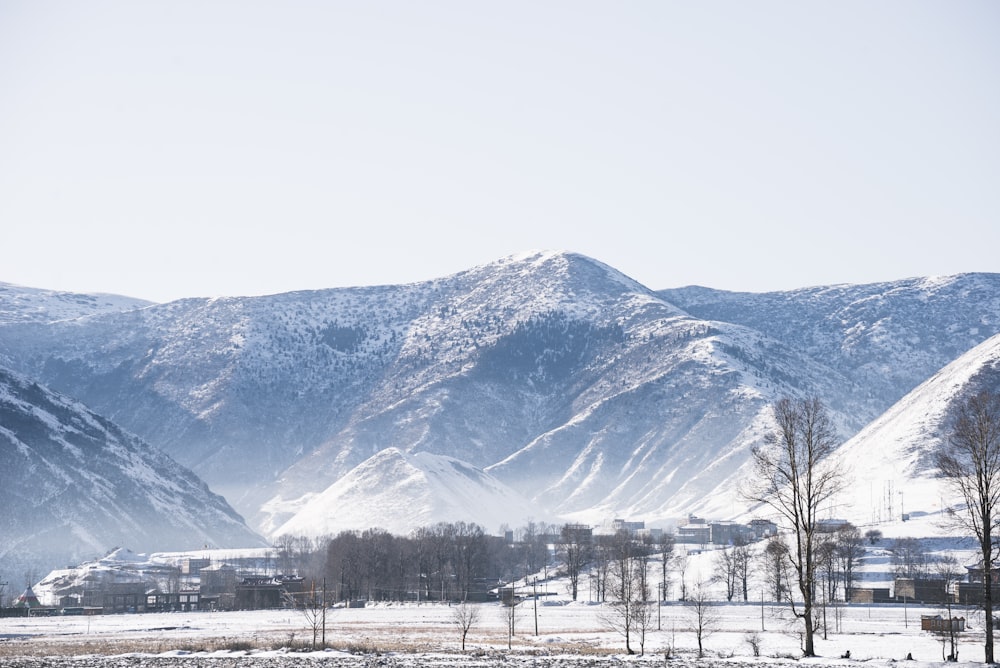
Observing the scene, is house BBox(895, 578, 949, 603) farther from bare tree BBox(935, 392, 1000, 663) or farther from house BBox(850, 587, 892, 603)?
bare tree BBox(935, 392, 1000, 663)

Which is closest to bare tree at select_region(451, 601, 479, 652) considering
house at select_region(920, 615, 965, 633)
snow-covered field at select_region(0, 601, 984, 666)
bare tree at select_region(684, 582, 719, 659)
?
snow-covered field at select_region(0, 601, 984, 666)

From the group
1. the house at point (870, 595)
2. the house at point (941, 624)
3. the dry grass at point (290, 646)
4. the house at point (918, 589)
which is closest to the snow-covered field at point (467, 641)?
the dry grass at point (290, 646)

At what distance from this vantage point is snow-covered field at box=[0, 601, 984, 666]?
279 ft

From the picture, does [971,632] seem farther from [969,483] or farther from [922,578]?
[922,578]

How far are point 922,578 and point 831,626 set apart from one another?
259ft

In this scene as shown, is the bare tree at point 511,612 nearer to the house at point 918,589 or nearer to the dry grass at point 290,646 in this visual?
the dry grass at point 290,646

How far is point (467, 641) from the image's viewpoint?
10781 centimetres

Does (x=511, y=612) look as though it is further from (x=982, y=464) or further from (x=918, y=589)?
(x=918, y=589)

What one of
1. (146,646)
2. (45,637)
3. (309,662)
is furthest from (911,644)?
(45,637)

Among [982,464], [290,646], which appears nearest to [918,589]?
[290,646]

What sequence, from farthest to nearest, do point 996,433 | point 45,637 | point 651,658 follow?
point 45,637 < point 651,658 < point 996,433

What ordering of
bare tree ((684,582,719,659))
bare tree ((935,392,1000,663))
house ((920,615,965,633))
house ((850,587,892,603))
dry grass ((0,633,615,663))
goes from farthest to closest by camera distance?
house ((850,587,892,603)) < house ((920,615,965,633)) < dry grass ((0,633,615,663)) < bare tree ((684,582,719,659)) < bare tree ((935,392,1000,663))

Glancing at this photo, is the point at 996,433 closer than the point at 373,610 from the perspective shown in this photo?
Yes

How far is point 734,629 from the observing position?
11738 centimetres
